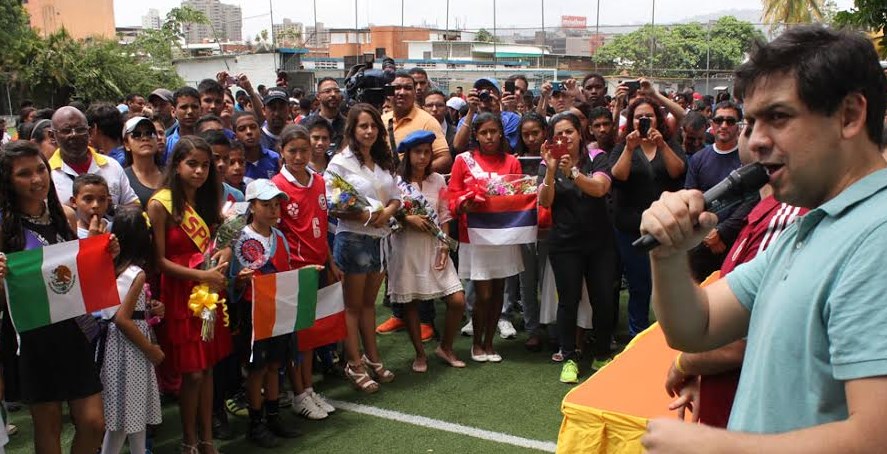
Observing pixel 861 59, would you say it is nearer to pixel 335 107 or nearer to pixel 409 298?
pixel 409 298

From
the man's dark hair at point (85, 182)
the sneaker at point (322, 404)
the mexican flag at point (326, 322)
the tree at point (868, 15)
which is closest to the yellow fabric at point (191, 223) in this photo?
the man's dark hair at point (85, 182)

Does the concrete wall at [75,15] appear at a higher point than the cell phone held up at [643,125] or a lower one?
higher

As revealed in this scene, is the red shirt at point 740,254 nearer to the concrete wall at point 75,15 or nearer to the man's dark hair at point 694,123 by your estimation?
the man's dark hair at point 694,123

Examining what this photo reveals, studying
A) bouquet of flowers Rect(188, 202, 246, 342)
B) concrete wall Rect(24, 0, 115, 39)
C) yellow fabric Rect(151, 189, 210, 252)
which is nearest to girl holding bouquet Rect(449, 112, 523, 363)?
bouquet of flowers Rect(188, 202, 246, 342)

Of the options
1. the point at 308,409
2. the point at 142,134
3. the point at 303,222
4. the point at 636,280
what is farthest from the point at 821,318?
the point at 636,280

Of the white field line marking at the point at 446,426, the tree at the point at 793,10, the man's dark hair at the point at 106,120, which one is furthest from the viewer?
the tree at the point at 793,10

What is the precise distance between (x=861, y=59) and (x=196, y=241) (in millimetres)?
3633

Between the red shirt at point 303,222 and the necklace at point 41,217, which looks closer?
the necklace at point 41,217

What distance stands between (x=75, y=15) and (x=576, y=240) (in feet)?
254

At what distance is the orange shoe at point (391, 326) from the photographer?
22.8ft

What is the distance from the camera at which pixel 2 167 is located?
11.3ft

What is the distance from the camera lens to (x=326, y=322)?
5.07 metres

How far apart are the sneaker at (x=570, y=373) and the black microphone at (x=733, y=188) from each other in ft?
14.3

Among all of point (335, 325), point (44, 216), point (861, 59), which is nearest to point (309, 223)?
point (335, 325)
